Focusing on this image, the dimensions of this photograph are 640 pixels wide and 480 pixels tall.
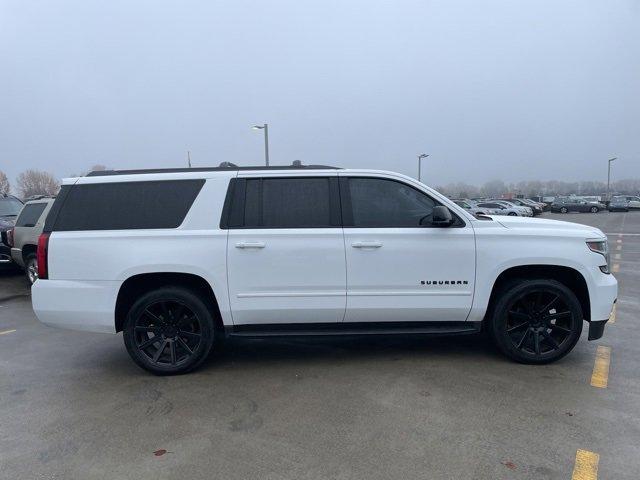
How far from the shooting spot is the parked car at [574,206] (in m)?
44.2

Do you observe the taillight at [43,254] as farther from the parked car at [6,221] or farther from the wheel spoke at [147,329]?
the parked car at [6,221]

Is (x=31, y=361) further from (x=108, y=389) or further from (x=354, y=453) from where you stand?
(x=354, y=453)

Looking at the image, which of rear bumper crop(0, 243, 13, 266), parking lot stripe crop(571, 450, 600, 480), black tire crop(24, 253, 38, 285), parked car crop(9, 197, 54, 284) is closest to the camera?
parking lot stripe crop(571, 450, 600, 480)

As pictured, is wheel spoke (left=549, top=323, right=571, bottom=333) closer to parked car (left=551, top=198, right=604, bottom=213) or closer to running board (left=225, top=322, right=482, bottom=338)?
running board (left=225, top=322, right=482, bottom=338)

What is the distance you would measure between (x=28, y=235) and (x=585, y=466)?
9646 mm

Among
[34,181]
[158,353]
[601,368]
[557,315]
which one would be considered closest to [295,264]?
[158,353]

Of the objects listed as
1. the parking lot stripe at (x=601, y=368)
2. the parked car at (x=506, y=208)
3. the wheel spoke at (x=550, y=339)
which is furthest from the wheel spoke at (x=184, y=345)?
the parked car at (x=506, y=208)

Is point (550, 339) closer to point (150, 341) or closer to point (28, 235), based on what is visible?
point (150, 341)

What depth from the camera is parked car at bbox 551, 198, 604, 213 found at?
4416 centimetres

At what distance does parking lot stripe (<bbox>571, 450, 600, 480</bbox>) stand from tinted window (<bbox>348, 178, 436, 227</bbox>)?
7.19ft

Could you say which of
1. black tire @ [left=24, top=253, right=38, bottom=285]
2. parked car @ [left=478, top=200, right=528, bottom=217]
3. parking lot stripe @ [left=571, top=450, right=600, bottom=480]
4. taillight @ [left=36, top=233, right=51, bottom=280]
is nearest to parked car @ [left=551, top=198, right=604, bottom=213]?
parked car @ [left=478, top=200, right=528, bottom=217]

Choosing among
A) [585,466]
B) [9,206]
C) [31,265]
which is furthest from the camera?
[9,206]

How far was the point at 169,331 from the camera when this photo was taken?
4.45m

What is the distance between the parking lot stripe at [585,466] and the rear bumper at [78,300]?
384cm
